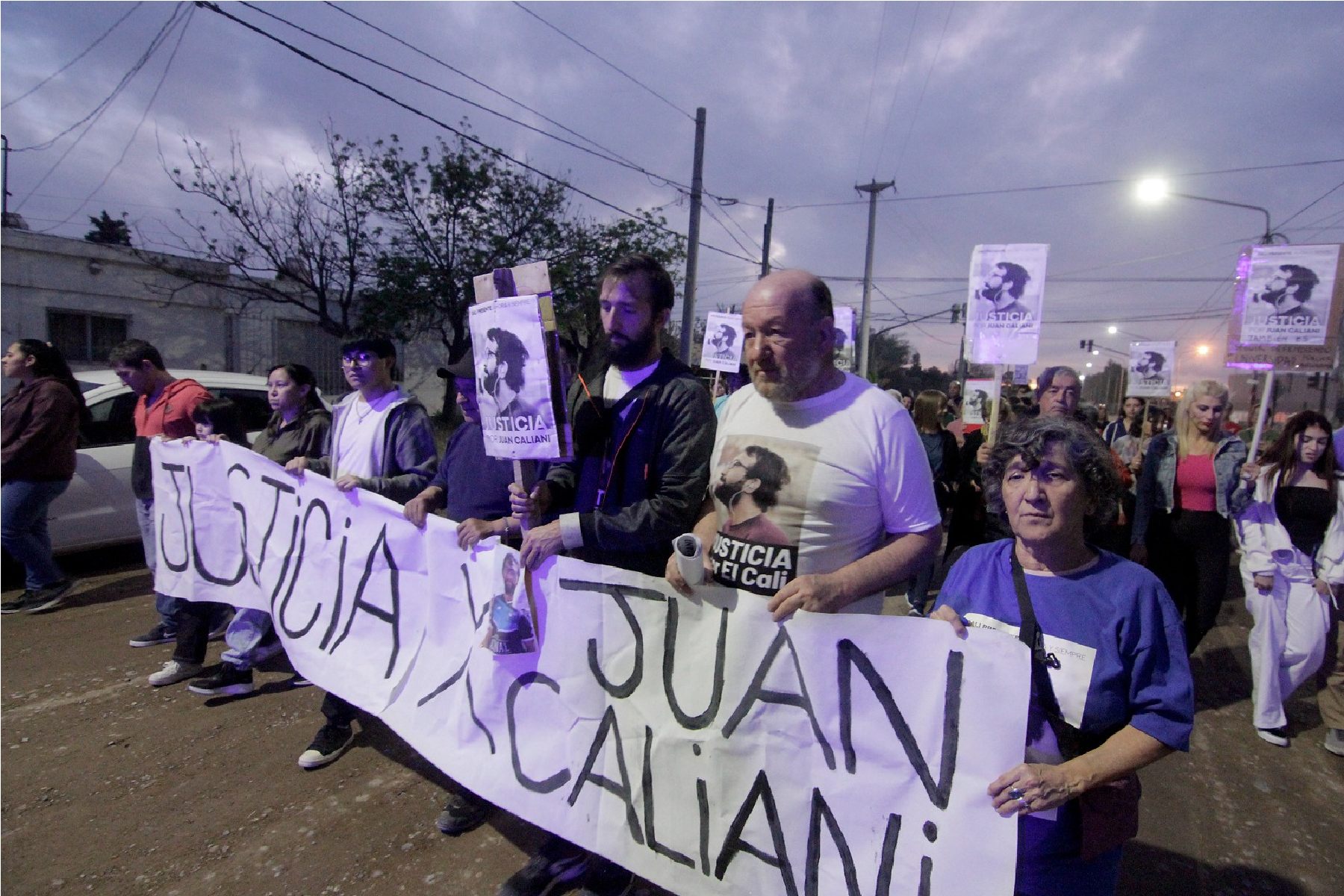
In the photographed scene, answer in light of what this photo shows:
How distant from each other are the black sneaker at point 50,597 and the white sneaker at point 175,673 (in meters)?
1.84

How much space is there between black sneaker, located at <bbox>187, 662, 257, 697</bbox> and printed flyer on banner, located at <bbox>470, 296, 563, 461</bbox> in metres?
2.67

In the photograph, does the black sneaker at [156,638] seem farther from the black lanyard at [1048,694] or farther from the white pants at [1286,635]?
the white pants at [1286,635]

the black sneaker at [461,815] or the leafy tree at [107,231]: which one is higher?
the leafy tree at [107,231]

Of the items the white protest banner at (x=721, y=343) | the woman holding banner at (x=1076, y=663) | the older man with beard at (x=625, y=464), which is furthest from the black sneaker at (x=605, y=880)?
the white protest banner at (x=721, y=343)

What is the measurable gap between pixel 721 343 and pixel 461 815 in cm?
672

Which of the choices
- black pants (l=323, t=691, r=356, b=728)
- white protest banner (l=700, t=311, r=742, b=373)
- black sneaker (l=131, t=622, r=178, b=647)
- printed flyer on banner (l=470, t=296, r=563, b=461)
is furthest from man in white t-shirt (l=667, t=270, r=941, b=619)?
white protest banner (l=700, t=311, r=742, b=373)

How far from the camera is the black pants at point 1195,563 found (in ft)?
13.5

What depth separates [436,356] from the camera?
22438 mm

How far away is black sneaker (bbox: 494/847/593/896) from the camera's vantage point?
2.45 meters

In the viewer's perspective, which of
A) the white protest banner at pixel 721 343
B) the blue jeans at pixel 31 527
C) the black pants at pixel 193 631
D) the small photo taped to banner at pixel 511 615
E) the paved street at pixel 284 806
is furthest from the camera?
the white protest banner at pixel 721 343

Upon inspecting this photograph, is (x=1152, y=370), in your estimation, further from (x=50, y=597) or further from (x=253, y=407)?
(x=50, y=597)

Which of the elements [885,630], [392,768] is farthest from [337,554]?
[885,630]

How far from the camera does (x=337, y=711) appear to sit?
3.38m

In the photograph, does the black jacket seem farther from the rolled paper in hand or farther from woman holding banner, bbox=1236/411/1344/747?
woman holding banner, bbox=1236/411/1344/747
